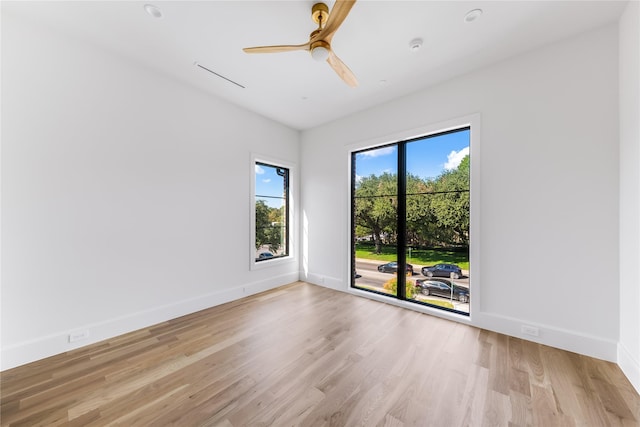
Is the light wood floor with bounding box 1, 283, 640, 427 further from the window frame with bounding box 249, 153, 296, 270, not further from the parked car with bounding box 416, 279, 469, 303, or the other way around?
the window frame with bounding box 249, 153, 296, 270

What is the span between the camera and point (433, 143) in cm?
325

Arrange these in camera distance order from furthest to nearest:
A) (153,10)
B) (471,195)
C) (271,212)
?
(271,212)
(471,195)
(153,10)

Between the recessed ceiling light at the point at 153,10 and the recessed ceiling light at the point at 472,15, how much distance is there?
2.70 meters

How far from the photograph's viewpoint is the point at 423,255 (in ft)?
10.8

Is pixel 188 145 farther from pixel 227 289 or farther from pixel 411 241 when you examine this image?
pixel 411 241

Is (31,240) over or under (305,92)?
under

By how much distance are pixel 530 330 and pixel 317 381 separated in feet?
7.61

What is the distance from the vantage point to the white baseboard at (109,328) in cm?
206

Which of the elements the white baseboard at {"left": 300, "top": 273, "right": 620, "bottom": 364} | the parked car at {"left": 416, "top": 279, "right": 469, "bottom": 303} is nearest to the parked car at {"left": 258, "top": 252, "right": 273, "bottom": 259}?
the parked car at {"left": 416, "top": 279, "right": 469, "bottom": 303}

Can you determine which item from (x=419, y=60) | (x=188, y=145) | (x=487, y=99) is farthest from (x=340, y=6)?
(x=188, y=145)

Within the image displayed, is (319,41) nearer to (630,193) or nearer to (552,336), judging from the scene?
(630,193)

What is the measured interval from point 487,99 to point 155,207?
4226 millimetres

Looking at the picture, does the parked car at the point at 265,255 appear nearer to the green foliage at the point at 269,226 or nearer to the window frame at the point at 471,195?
the green foliage at the point at 269,226

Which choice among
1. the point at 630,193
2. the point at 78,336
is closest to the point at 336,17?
the point at 630,193
